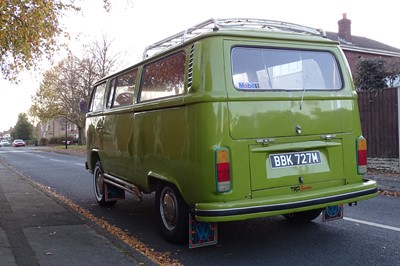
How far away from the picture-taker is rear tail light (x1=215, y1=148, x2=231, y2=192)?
4.17 meters

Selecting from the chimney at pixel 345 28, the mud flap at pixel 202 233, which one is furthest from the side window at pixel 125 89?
the chimney at pixel 345 28

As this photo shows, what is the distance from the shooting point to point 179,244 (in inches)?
201

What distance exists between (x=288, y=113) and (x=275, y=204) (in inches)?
40.6

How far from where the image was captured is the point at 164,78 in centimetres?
518

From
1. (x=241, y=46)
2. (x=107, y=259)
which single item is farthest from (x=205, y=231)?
(x=241, y=46)

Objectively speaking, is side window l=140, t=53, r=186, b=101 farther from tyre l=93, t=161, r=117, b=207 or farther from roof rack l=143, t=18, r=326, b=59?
tyre l=93, t=161, r=117, b=207

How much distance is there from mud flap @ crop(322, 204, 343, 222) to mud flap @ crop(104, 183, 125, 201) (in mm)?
3847

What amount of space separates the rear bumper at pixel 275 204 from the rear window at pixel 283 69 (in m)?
1.23

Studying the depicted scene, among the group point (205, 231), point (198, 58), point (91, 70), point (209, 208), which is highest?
point (91, 70)

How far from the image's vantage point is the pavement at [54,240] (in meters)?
4.37

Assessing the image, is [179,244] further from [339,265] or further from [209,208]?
[339,265]

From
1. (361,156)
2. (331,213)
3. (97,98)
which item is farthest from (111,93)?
(361,156)

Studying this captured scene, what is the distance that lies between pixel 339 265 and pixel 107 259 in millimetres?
2448

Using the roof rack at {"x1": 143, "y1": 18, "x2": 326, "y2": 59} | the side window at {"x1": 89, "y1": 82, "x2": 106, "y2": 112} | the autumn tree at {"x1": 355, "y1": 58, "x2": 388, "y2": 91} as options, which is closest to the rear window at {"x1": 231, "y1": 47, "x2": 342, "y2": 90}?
the roof rack at {"x1": 143, "y1": 18, "x2": 326, "y2": 59}
